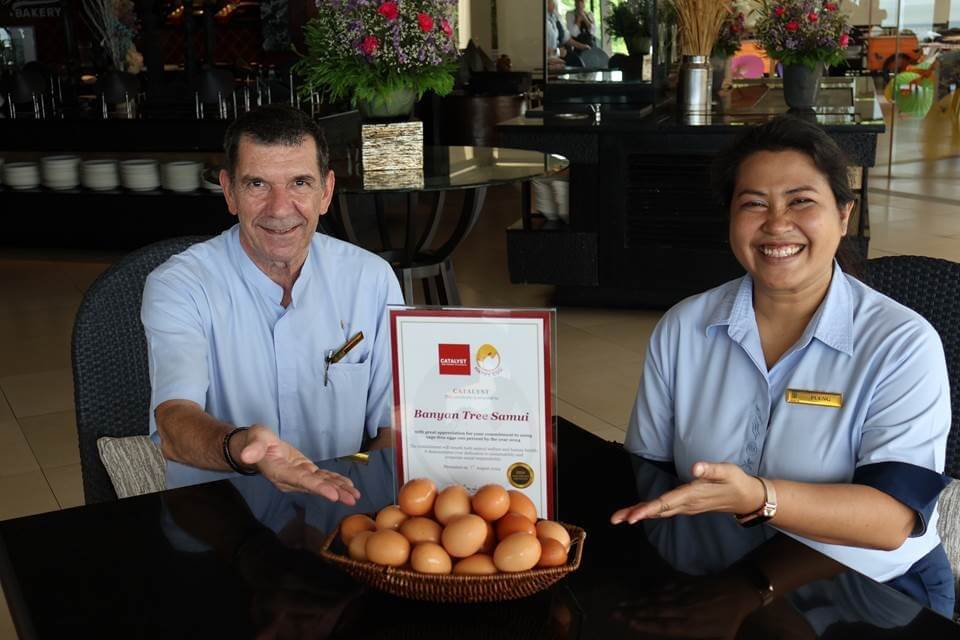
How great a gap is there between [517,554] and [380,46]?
8.98ft

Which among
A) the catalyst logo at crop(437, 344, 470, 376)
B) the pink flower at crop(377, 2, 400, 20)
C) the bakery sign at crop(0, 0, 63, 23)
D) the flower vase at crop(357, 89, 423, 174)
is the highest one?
the bakery sign at crop(0, 0, 63, 23)

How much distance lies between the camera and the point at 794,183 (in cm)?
189

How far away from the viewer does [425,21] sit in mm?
3680

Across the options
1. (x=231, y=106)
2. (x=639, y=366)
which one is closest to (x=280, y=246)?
(x=639, y=366)

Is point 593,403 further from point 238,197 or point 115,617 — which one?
point 115,617

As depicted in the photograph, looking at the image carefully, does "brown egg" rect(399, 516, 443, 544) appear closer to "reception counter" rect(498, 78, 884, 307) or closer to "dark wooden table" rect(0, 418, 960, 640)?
"dark wooden table" rect(0, 418, 960, 640)

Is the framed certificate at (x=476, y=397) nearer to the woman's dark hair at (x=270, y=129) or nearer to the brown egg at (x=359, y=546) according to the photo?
the brown egg at (x=359, y=546)

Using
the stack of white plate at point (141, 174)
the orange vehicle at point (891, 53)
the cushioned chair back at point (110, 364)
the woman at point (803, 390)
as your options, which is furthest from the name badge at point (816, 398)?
the orange vehicle at point (891, 53)

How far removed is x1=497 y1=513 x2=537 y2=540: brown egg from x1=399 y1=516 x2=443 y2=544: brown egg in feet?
0.24

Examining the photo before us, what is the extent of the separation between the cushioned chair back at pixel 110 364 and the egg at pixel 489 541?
1234 mm

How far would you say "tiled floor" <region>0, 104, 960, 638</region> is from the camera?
3.94m

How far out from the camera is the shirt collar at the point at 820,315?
1.79 m

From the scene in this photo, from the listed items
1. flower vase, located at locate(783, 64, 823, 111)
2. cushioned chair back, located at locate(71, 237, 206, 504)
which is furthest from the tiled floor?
flower vase, located at locate(783, 64, 823, 111)

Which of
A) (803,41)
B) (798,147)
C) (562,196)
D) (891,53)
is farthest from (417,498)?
(891,53)
